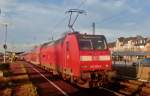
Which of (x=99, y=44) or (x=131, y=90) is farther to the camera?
(x=99, y=44)

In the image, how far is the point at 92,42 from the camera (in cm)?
1989

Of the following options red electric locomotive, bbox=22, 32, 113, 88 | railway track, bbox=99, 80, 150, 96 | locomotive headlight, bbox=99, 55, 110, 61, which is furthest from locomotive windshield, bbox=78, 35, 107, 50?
railway track, bbox=99, 80, 150, 96

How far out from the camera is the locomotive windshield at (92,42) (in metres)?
19.6

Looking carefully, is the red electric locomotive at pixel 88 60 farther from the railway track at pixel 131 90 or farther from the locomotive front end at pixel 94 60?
the railway track at pixel 131 90

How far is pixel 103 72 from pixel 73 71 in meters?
1.78

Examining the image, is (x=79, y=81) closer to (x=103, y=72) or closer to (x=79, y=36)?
(x=103, y=72)

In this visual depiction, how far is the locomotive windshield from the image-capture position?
19.6 metres

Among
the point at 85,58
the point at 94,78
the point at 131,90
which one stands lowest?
the point at 131,90

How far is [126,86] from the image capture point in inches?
819

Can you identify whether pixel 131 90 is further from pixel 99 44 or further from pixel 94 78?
pixel 99 44

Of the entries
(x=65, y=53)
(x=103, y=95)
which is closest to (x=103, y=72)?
(x=103, y=95)

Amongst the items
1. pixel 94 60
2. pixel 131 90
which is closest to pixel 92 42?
pixel 94 60

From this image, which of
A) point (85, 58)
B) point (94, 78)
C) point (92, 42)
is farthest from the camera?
point (92, 42)

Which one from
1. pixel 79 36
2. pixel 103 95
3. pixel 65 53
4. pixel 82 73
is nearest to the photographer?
pixel 103 95
